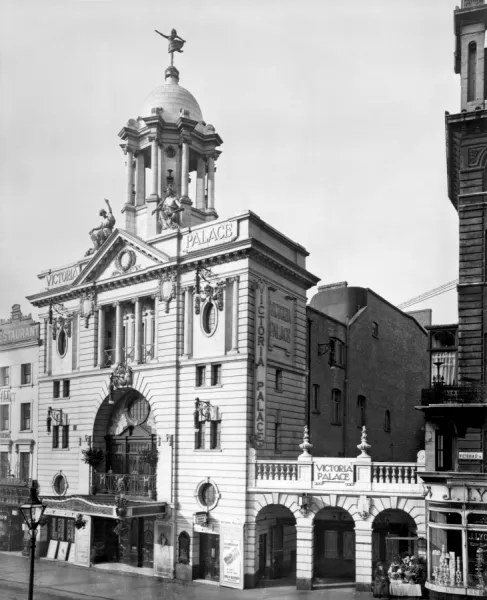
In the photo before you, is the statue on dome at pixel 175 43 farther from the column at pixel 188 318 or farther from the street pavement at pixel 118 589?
the street pavement at pixel 118 589

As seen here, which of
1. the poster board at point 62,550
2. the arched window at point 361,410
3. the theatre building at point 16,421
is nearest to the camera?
the poster board at point 62,550

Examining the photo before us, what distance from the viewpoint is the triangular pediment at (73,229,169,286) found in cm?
4303

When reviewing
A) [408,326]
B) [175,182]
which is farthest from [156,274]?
[408,326]

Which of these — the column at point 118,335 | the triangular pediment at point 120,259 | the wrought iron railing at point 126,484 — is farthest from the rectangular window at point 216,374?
the column at point 118,335

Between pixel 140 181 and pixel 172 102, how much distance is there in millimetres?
5331

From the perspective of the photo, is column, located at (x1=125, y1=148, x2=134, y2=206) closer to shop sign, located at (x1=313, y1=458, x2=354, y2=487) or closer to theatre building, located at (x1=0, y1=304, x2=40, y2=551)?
theatre building, located at (x1=0, y1=304, x2=40, y2=551)

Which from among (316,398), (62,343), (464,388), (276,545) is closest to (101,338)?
(62,343)

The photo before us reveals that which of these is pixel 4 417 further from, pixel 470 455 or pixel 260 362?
pixel 470 455

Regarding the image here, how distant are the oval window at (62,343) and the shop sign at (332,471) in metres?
19.7

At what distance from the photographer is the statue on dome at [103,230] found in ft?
154

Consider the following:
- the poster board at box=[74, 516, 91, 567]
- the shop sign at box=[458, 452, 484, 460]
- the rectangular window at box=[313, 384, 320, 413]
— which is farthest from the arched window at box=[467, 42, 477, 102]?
the poster board at box=[74, 516, 91, 567]

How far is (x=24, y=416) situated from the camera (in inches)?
2047

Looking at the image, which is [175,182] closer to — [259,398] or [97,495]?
[259,398]

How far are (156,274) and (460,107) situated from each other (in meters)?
18.1
